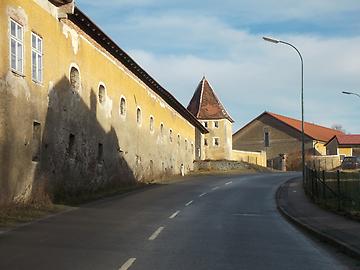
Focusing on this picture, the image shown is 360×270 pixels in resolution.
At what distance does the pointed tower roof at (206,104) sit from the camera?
90500 millimetres

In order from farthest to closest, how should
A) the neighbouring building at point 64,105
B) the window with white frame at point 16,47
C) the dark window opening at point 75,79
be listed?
the dark window opening at point 75,79 < the window with white frame at point 16,47 < the neighbouring building at point 64,105

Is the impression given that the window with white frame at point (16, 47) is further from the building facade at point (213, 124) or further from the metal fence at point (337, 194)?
the building facade at point (213, 124)

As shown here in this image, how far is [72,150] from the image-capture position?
26438mm

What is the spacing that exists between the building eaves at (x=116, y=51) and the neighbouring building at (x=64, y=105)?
3.4 inches

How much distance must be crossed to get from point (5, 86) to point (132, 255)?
10313 mm

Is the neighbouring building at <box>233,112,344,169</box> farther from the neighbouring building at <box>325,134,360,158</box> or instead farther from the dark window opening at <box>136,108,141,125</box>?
the dark window opening at <box>136,108,141,125</box>

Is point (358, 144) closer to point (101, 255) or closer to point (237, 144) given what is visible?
point (237, 144)

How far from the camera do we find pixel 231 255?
11.1 m

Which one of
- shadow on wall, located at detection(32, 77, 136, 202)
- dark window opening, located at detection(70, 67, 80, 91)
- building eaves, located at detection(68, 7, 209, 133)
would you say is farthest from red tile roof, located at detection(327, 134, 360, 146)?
dark window opening, located at detection(70, 67, 80, 91)

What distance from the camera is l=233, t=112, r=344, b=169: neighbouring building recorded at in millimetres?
103562

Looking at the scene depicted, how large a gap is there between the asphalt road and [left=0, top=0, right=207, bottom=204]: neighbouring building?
3.08m

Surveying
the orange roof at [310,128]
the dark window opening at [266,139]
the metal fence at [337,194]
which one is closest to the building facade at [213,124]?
the dark window opening at [266,139]

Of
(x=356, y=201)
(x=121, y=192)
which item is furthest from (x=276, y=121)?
(x=356, y=201)

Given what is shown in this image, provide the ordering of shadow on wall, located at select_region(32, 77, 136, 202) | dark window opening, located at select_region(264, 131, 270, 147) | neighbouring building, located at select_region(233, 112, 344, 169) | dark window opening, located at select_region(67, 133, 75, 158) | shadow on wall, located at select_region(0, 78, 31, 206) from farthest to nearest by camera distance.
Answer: dark window opening, located at select_region(264, 131, 270, 147) < neighbouring building, located at select_region(233, 112, 344, 169) < dark window opening, located at select_region(67, 133, 75, 158) < shadow on wall, located at select_region(32, 77, 136, 202) < shadow on wall, located at select_region(0, 78, 31, 206)
